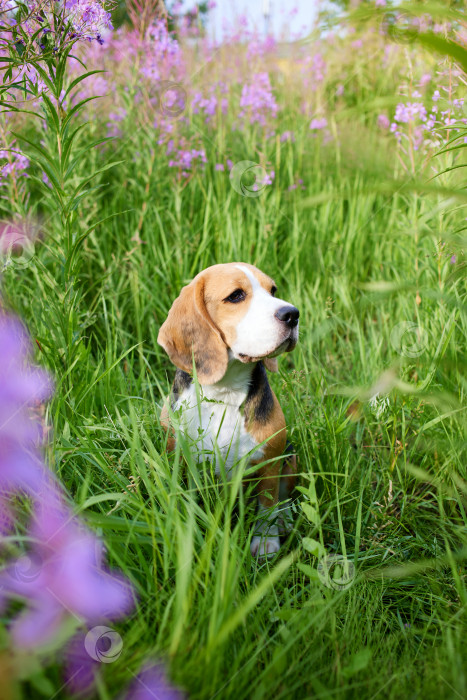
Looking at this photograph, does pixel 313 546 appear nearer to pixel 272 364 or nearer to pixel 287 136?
pixel 272 364

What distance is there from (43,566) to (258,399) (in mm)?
1454

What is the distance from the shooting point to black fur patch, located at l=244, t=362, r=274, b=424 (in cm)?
249

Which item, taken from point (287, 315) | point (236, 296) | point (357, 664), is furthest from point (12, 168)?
point (357, 664)

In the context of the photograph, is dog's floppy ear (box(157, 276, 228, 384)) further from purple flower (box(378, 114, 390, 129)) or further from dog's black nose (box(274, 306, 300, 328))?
purple flower (box(378, 114, 390, 129))

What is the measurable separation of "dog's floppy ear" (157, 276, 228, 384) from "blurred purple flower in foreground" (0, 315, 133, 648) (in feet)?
3.65

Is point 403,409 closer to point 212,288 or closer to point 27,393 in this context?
Answer: point 212,288

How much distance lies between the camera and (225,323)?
2.55 metres

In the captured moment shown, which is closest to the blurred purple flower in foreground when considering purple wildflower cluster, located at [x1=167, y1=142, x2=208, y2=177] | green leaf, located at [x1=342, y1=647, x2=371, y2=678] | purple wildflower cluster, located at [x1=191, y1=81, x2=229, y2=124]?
green leaf, located at [x1=342, y1=647, x2=371, y2=678]

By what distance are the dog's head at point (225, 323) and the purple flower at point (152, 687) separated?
143cm

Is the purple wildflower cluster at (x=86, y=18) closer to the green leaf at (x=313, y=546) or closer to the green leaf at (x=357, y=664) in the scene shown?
the green leaf at (x=313, y=546)

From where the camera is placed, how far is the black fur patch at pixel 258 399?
2.49 metres

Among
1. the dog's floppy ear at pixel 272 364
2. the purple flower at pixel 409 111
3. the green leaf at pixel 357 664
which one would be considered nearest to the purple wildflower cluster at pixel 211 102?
the purple flower at pixel 409 111

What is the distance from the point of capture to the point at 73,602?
3.59ft

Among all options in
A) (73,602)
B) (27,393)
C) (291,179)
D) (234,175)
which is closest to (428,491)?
(73,602)
